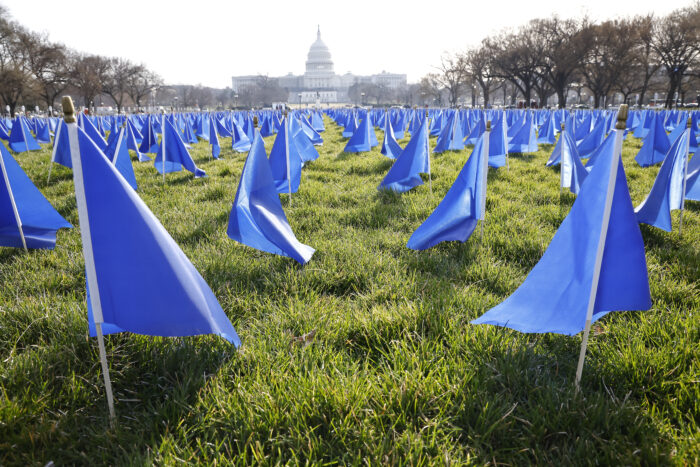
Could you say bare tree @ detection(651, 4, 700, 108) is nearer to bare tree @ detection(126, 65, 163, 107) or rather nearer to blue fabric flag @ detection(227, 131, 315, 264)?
blue fabric flag @ detection(227, 131, 315, 264)

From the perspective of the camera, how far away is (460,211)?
395 cm

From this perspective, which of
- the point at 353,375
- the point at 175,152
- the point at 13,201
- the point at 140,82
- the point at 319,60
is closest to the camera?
the point at 353,375

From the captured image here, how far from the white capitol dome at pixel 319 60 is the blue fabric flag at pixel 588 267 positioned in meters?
149

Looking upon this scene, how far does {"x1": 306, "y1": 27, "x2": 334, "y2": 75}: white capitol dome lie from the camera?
141375 mm

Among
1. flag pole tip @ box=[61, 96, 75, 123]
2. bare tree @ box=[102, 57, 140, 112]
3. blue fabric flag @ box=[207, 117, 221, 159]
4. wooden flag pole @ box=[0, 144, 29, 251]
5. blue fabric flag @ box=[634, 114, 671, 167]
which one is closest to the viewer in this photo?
flag pole tip @ box=[61, 96, 75, 123]

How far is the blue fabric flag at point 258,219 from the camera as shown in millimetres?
3586

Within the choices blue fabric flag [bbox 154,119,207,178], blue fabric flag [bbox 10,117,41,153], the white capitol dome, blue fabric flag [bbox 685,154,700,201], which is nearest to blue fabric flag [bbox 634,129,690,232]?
blue fabric flag [bbox 685,154,700,201]

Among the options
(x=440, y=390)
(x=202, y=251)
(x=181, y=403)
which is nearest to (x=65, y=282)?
(x=202, y=251)

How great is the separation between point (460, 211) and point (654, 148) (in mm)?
7131

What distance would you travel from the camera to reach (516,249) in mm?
3908

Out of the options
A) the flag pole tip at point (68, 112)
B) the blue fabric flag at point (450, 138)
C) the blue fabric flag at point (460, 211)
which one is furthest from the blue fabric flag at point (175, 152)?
the flag pole tip at point (68, 112)

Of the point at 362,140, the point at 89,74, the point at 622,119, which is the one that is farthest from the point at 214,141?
the point at 89,74

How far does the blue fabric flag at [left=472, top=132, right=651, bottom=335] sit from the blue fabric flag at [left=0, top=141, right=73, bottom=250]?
4.15 metres

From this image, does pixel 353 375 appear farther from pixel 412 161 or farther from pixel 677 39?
pixel 677 39
